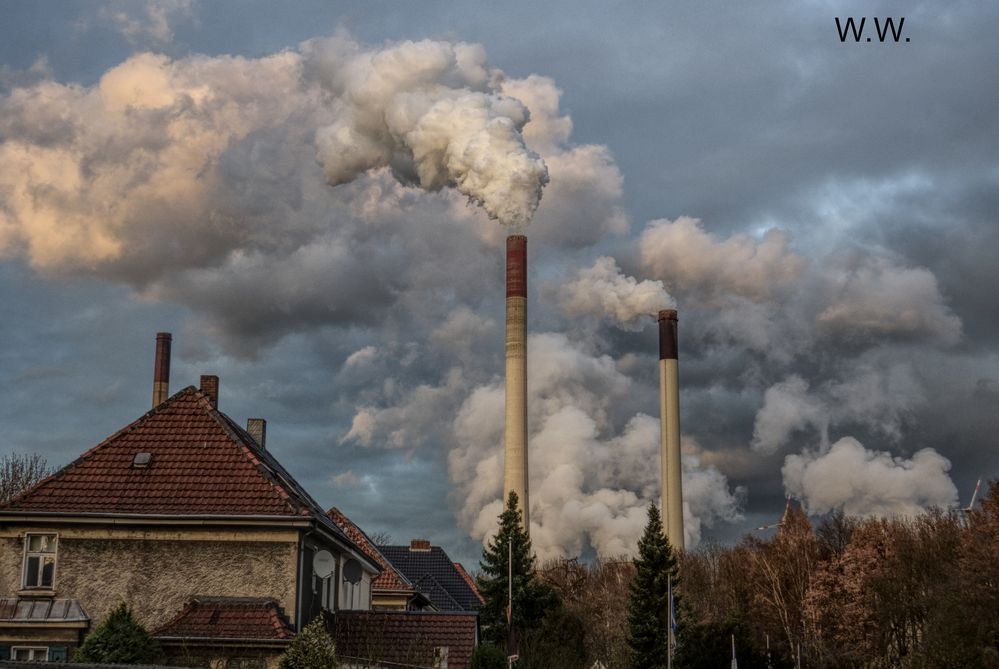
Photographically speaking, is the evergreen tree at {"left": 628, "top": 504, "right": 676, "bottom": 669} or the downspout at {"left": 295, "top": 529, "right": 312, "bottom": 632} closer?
the downspout at {"left": 295, "top": 529, "right": 312, "bottom": 632}

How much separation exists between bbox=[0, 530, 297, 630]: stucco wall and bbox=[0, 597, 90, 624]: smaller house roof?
19cm

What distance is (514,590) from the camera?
198 ft

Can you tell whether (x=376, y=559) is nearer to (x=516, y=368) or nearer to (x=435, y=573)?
(x=435, y=573)

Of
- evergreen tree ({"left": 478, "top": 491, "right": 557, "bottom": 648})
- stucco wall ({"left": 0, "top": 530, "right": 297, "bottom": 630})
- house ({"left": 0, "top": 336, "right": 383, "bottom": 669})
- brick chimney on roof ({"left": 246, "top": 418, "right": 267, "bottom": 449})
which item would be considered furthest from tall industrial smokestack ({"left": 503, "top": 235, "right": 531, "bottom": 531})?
stucco wall ({"left": 0, "top": 530, "right": 297, "bottom": 630})

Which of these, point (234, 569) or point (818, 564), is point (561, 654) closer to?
point (234, 569)

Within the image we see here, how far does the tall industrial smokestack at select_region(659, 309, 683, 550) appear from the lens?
77.9 m

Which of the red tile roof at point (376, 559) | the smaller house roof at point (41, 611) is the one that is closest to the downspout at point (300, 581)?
the smaller house roof at point (41, 611)

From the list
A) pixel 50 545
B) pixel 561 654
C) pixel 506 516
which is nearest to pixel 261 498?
pixel 50 545

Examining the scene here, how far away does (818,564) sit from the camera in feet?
224

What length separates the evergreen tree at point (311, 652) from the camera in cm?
2147

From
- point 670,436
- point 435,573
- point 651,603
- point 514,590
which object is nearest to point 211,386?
point 651,603

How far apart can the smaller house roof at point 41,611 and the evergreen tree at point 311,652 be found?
17.8ft

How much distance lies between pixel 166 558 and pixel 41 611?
279cm

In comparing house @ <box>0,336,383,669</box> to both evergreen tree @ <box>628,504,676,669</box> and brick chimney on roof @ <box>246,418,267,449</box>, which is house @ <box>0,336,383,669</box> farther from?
evergreen tree @ <box>628,504,676,669</box>
